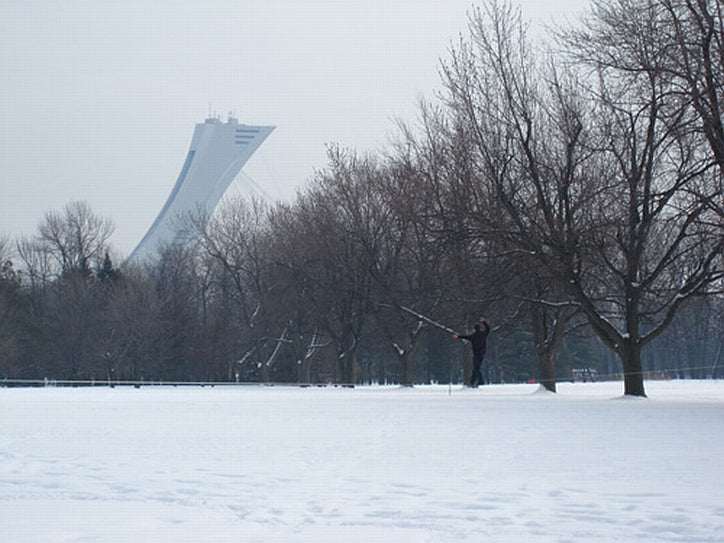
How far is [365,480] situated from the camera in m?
9.23

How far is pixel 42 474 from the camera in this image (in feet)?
31.6

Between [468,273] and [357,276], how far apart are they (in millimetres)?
19907

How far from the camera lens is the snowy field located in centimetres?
701

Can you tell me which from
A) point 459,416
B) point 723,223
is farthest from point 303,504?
point 723,223

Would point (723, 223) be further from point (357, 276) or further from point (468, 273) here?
point (357, 276)

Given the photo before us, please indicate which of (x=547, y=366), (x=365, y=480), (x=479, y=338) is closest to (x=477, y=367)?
(x=479, y=338)

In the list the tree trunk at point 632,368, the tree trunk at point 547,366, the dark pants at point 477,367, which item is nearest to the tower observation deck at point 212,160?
the tree trunk at point 547,366

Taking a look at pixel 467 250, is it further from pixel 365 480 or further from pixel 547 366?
pixel 365 480

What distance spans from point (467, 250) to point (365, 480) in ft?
59.1

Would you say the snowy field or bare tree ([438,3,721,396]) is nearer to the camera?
the snowy field

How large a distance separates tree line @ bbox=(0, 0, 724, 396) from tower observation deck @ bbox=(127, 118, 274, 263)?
9442cm

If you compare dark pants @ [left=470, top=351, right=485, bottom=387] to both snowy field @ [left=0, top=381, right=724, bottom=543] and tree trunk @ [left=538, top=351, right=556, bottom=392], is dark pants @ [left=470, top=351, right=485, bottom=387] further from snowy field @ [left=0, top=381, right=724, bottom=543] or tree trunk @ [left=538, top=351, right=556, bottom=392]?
snowy field @ [left=0, top=381, right=724, bottom=543]

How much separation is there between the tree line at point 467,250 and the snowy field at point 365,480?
8101 millimetres

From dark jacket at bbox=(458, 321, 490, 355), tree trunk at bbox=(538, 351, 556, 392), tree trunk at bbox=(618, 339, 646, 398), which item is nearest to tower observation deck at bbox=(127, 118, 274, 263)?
tree trunk at bbox=(538, 351, 556, 392)
